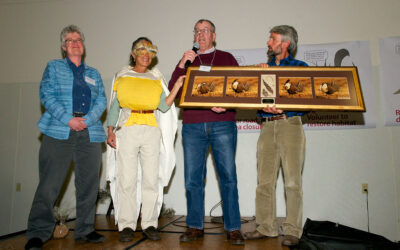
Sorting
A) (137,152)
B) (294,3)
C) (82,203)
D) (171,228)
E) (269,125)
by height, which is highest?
(294,3)

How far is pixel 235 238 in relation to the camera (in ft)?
6.95

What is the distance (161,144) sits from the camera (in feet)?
8.84

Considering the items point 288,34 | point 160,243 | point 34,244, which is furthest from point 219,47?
point 34,244

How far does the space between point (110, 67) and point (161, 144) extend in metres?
1.92

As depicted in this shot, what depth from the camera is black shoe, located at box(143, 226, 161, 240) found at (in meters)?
2.23

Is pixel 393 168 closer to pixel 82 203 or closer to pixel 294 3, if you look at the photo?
pixel 294 3

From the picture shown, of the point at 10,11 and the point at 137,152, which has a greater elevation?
the point at 10,11

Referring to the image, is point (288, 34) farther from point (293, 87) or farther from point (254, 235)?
point (254, 235)

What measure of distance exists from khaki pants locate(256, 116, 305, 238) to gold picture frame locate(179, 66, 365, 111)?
22cm

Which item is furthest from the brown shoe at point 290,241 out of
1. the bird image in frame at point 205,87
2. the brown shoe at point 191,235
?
the bird image in frame at point 205,87

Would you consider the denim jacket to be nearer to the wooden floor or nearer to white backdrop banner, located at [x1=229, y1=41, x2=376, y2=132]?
the wooden floor

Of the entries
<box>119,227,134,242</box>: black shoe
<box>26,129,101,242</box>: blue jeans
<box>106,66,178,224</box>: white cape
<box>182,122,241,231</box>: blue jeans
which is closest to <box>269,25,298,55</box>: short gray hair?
<box>182,122,241,231</box>: blue jeans

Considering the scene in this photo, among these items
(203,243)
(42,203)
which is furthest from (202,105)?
(42,203)

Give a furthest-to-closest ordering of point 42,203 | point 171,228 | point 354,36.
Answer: point 354,36
point 171,228
point 42,203
